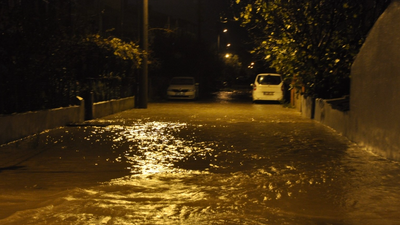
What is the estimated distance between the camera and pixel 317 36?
18.3m

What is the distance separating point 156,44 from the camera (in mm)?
37219

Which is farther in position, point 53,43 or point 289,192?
point 53,43

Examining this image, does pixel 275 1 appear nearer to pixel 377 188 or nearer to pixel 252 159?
pixel 252 159

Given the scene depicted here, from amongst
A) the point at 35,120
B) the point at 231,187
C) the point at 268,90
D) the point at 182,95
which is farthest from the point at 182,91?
the point at 231,187

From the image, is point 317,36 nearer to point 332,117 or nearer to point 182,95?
point 332,117

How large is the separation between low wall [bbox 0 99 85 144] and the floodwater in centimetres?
33

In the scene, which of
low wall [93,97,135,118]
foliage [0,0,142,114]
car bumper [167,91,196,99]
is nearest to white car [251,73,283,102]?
car bumper [167,91,196,99]

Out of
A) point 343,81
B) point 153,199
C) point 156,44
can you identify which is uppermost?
point 156,44

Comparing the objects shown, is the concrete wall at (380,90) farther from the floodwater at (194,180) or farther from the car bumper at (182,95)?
the car bumper at (182,95)

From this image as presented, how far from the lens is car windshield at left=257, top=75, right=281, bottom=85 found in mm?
27188

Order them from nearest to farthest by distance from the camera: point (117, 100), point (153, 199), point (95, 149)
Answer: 1. point (153, 199)
2. point (95, 149)
3. point (117, 100)

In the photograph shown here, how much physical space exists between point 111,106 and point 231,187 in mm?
13481

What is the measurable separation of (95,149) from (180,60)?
92.6 ft

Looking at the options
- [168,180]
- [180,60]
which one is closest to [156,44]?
[180,60]
